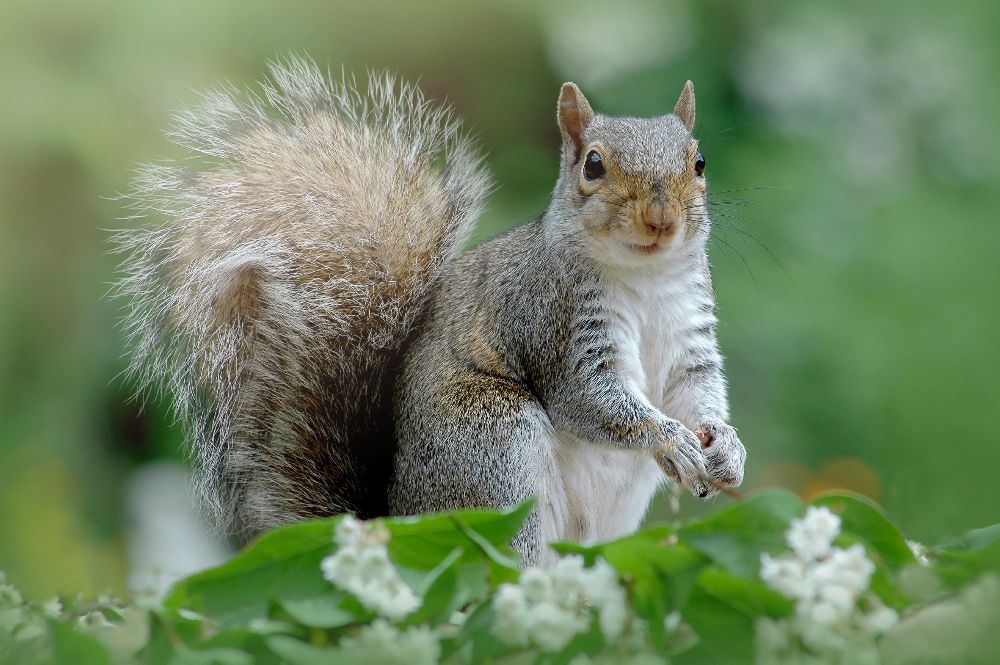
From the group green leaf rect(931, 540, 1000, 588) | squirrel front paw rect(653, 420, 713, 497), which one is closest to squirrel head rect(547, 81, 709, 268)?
squirrel front paw rect(653, 420, 713, 497)

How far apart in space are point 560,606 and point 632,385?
0.76 m

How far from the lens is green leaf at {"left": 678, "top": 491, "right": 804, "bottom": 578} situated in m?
0.82

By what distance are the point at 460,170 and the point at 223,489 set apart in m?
0.59

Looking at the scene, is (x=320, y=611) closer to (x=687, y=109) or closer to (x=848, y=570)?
(x=848, y=570)

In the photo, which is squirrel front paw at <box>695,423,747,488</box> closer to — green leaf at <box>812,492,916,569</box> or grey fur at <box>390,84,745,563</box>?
grey fur at <box>390,84,745,563</box>

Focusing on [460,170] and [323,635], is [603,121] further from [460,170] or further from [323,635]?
[323,635]

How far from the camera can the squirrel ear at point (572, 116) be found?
5.32 ft

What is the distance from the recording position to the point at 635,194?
1464mm

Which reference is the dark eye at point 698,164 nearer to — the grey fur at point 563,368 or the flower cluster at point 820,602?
the grey fur at point 563,368

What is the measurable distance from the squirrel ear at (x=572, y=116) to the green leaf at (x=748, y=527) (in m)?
0.87

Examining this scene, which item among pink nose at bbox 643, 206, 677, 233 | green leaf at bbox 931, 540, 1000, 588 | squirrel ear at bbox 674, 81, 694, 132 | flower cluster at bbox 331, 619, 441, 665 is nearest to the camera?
flower cluster at bbox 331, 619, 441, 665

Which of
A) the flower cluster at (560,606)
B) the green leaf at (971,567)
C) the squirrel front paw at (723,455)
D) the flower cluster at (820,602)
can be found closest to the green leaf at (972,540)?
the green leaf at (971,567)

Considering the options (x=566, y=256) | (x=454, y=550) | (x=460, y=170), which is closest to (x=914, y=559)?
(x=454, y=550)

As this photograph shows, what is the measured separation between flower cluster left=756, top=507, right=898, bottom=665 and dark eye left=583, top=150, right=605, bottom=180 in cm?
78
